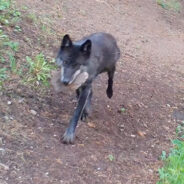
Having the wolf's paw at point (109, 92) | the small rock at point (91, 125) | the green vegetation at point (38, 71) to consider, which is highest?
the green vegetation at point (38, 71)

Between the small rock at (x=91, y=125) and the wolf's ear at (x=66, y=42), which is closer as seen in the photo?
the wolf's ear at (x=66, y=42)

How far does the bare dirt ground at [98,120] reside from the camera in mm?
4637

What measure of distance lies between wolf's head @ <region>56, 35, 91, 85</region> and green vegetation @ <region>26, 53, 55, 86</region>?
3.49 feet

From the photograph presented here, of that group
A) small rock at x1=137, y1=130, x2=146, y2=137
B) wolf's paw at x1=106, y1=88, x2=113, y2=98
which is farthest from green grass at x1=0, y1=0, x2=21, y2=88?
small rock at x1=137, y1=130, x2=146, y2=137

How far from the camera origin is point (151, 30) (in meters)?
11.8

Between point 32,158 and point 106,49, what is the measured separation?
7.43 feet

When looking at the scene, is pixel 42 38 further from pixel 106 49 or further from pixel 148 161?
pixel 148 161

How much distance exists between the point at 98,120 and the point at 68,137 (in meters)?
1.03

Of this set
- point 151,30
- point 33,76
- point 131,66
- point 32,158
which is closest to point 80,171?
point 32,158

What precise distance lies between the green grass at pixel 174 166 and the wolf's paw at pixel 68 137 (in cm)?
112

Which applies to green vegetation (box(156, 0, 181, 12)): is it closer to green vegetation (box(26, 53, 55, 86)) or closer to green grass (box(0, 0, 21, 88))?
green grass (box(0, 0, 21, 88))

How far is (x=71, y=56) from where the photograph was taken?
16.9 feet

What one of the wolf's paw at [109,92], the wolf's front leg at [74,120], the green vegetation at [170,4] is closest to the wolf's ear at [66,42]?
the wolf's front leg at [74,120]

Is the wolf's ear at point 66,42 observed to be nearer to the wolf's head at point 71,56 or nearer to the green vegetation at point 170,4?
the wolf's head at point 71,56
